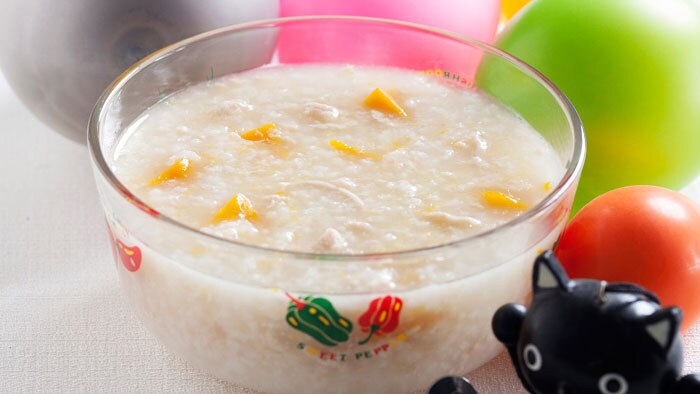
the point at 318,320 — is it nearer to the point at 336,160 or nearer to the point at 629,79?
the point at 336,160

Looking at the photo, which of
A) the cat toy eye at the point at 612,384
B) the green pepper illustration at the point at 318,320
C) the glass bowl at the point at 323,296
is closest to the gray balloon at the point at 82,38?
the glass bowl at the point at 323,296

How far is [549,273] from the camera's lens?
1059mm

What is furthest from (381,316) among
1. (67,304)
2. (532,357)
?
(67,304)

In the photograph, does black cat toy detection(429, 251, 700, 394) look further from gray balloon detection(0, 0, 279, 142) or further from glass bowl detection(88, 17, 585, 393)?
gray balloon detection(0, 0, 279, 142)

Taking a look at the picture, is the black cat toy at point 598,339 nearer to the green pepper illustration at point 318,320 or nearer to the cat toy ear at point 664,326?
the cat toy ear at point 664,326

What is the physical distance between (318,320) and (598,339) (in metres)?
0.36

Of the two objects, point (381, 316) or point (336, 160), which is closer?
point (381, 316)

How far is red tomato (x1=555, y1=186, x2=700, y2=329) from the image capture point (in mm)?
1385

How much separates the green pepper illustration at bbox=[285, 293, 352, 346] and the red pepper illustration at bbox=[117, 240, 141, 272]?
26cm

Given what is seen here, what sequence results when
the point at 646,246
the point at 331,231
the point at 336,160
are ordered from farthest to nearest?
the point at 336,160 → the point at 646,246 → the point at 331,231

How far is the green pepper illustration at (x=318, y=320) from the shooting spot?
1.14 m

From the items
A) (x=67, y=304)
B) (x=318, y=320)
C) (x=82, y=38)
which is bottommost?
(x=67, y=304)

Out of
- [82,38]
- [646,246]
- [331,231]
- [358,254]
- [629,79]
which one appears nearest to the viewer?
[358,254]

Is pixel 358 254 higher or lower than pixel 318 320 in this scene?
higher
